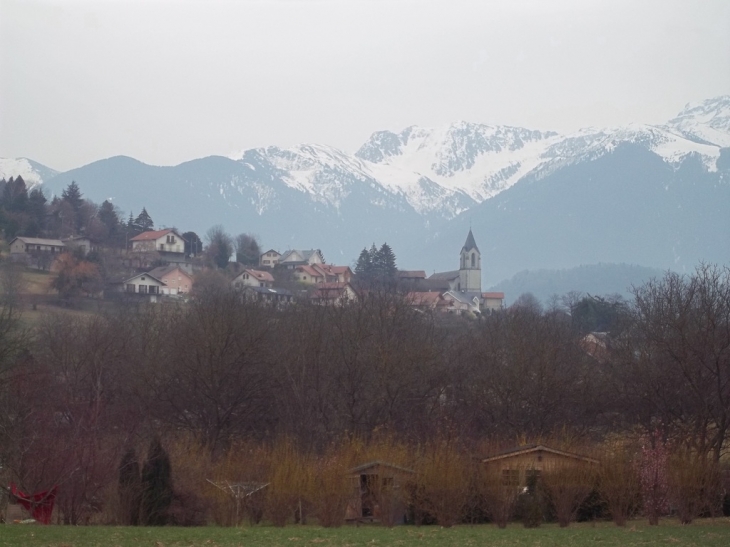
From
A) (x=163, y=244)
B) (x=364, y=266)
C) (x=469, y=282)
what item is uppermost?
(x=163, y=244)

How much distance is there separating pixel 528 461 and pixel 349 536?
30.7ft

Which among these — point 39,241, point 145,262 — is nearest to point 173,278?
point 145,262

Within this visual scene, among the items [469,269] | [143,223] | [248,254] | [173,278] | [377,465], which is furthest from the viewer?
[469,269]

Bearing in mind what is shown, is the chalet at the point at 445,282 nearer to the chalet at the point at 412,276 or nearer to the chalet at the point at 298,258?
the chalet at the point at 412,276

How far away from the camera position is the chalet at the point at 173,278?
110m

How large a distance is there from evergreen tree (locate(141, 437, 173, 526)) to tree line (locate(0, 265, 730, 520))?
27.3 feet

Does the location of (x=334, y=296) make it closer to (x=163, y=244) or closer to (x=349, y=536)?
(x=163, y=244)

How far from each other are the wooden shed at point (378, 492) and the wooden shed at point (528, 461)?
2.50 metres

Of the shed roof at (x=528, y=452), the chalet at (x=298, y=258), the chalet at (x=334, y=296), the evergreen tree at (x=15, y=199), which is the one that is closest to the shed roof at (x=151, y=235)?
the evergreen tree at (x=15, y=199)

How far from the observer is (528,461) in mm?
30875

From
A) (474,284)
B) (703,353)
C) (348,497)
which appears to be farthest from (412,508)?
(474,284)

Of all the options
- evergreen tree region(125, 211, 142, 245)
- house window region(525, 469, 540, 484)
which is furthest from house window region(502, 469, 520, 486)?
evergreen tree region(125, 211, 142, 245)

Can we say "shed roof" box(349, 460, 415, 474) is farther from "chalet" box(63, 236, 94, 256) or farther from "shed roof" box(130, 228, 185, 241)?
"shed roof" box(130, 228, 185, 241)

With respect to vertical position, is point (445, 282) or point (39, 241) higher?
point (39, 241)
